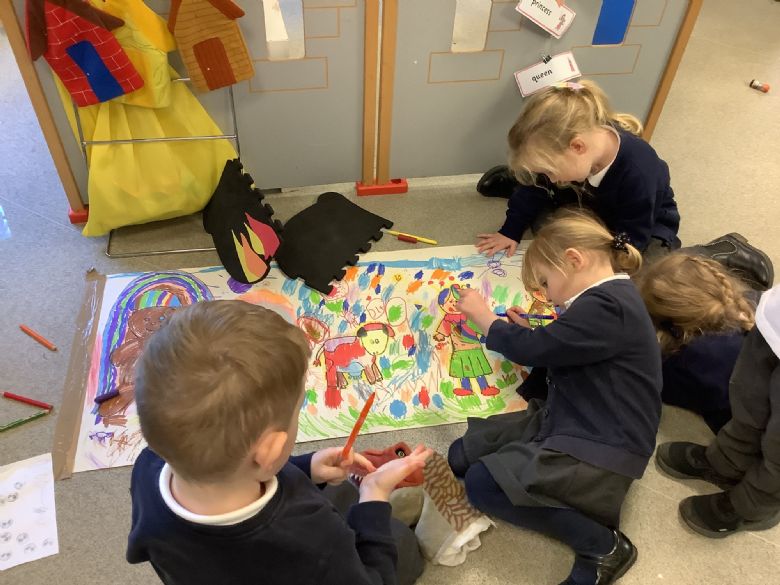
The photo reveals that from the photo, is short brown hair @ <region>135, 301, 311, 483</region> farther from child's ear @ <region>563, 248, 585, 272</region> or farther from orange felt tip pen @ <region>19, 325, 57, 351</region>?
orange felt tip pen @ <region>19, 325, 57, 351</region>

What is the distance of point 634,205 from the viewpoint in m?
1.53

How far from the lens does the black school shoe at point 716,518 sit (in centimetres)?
117

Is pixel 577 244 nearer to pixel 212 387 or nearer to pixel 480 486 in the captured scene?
pixel 480 486

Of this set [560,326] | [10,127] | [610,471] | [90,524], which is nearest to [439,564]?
[610,471]

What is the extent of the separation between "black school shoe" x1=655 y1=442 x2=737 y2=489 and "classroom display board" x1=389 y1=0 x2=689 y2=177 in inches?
37.8

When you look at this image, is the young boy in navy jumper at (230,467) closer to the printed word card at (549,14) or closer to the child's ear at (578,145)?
the child's ear at (578,145)

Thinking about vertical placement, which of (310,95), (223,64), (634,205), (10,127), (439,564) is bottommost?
(439,564)

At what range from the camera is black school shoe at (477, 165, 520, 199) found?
72.0 inches

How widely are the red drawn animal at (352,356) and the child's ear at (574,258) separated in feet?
1.59

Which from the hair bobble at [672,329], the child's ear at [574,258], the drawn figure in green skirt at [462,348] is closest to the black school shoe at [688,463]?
the hair bobble at [672,329]

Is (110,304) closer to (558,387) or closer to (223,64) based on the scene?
(223,64)

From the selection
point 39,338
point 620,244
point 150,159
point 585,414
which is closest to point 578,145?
point 620,244

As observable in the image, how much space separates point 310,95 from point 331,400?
2.60 ft

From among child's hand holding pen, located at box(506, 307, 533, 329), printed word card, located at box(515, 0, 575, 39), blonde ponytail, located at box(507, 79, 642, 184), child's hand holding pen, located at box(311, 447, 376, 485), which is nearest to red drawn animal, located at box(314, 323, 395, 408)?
child's hand holding pen, located at box(506, 307, 533, 329)
